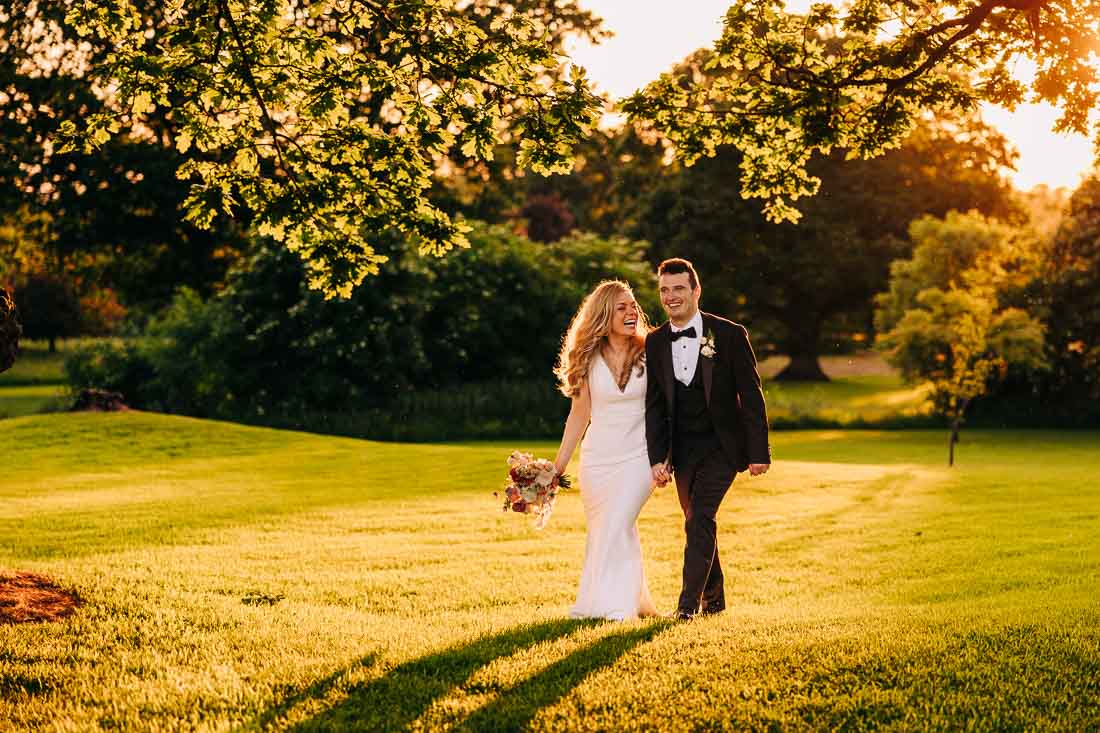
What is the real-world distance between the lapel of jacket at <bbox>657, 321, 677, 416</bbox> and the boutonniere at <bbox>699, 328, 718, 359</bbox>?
0.25 meters

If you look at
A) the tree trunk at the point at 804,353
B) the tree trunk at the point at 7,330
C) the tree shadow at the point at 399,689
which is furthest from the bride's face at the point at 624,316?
the tree trunk at the point at 804,353

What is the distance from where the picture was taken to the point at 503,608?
9.11m

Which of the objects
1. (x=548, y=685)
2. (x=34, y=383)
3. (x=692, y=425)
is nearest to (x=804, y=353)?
(x=34, y=383)

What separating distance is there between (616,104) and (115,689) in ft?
19.5

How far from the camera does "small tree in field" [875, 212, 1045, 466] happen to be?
3028 cm

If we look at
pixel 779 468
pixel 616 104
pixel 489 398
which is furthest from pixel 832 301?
pixel 616 104

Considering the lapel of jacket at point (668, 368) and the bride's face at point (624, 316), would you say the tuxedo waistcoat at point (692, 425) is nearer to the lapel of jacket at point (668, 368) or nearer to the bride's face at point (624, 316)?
the lapel of jacket at point (668, 368)

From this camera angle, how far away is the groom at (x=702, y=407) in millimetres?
7660

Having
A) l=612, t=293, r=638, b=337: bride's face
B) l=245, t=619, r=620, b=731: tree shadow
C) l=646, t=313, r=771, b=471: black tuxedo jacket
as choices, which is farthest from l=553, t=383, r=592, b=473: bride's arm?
l=245, t=619, r=620, b=731: tree shadow

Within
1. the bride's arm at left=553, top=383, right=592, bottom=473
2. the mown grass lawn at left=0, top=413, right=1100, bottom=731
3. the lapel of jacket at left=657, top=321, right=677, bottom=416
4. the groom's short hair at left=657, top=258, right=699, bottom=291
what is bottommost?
the mown grass lawn at left=0, top=413, right=1100, bottom=731

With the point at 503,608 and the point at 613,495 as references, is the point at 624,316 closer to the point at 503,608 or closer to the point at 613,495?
the point at 613,495

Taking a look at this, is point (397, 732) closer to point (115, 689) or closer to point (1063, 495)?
point (115, 689)

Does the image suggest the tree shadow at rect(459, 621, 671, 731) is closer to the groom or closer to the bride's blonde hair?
the groom

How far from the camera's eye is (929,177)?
4966 centimetres
